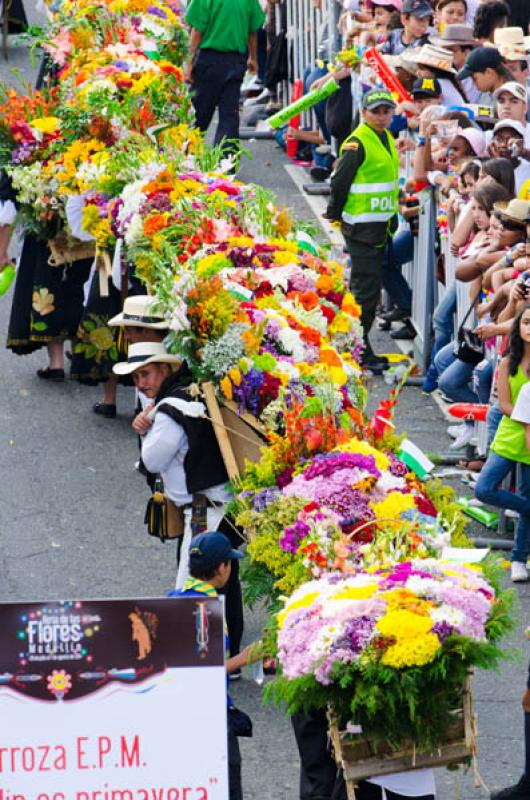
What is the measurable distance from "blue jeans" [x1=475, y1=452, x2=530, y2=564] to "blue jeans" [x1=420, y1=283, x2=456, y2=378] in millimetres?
2213

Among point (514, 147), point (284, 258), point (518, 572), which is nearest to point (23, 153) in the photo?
point (514, 147)

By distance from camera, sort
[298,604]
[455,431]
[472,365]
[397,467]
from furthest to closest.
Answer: [455,431], [472,365], [397,467], [298,604]

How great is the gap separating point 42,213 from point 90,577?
3273 millimetres

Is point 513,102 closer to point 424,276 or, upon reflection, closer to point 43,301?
point 424,276

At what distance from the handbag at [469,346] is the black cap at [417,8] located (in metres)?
4.29

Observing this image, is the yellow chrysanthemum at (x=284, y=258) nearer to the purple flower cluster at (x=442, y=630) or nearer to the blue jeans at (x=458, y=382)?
the blue jeans at (x=458, y=382)

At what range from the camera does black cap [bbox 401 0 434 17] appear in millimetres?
13922

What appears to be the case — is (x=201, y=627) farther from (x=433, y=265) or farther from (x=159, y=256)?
(x=433, y=265)

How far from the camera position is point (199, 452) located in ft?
25.6

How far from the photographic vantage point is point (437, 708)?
5.60m

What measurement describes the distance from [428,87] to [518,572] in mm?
4832

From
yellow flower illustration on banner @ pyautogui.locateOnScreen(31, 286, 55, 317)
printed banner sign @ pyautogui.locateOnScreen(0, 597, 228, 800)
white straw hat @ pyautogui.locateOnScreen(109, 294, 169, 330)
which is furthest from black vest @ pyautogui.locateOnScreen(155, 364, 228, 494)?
yellow flower illustration on banner @ pyautogui.locateOnScreen(31, 286, 55, 317)

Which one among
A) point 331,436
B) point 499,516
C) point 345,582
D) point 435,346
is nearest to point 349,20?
point 435,346

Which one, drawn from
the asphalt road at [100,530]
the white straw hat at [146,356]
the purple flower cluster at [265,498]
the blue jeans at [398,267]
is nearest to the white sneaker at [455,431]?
the asphalt road at [100,530]
